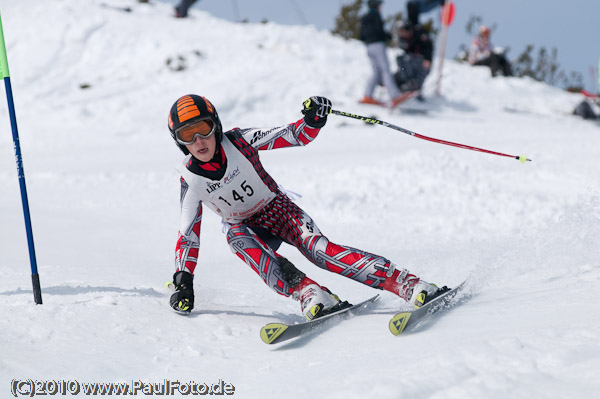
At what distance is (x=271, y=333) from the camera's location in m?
2.90

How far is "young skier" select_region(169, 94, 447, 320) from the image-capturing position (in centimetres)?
338

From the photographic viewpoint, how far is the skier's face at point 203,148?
342 centimetres

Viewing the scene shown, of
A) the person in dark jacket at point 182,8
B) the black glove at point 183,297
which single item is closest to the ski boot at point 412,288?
the black glove at point 183,297

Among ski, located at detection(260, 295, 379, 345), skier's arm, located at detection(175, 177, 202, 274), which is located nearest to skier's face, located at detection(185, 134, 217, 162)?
skier's arm, located at detection(175, 177, 202, 274)

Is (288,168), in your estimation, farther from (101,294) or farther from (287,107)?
(101,294)

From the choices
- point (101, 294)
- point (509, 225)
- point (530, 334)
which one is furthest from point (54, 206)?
point (530, 334)

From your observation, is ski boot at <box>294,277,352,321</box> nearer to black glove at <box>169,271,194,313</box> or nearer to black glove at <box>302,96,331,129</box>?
black glove at <box>169,271,194,313</box>

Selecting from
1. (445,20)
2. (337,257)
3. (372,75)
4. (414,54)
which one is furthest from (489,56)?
(337,257)

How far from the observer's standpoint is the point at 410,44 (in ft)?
42.8

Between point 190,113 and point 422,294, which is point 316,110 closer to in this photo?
point 190,113

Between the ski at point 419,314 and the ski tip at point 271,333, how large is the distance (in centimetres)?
57

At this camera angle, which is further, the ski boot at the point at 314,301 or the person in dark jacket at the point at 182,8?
the person in dark jacket at the point at 182,8

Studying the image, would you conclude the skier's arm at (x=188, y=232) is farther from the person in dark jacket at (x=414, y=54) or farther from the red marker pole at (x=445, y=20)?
the red marker pole at (x=445, y=20)

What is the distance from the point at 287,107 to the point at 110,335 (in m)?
9.98
